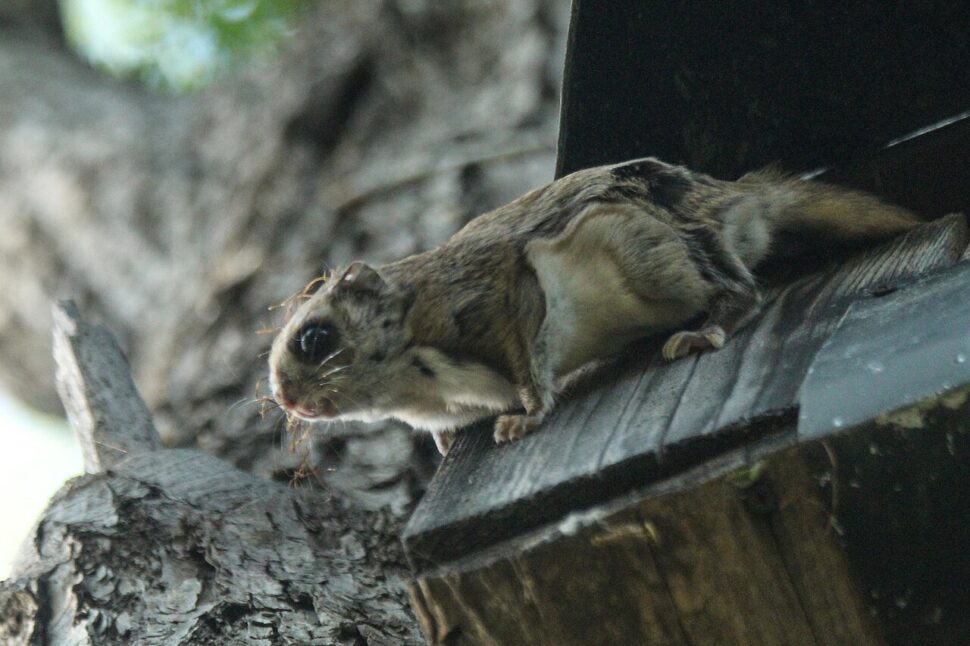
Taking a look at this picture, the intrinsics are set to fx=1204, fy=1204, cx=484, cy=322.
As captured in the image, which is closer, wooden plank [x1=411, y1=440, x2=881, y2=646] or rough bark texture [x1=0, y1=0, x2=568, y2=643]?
wooden plank [x1=411, y1=440, x2=881, y2=646]

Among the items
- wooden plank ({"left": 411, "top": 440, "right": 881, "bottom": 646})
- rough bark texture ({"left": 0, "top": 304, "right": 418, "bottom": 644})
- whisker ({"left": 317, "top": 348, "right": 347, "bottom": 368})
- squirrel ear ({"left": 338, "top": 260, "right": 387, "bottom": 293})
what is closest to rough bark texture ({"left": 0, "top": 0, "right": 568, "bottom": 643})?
rough bark texture ({"left": 0, "top": 304, "right": 418, "bottom": 644})

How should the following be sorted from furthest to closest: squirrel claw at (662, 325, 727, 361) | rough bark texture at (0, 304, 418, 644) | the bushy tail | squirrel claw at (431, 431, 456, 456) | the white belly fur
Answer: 1. squirrel claw at (431, 431, 456, 456)
2. the white belly fur
3. the bushy tail
4. rough bark texture at (0, 304, 418, 644)
5. squirrel claw at (662, 325, 727, 361)

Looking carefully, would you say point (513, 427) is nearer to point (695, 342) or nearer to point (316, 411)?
point (695, 342)

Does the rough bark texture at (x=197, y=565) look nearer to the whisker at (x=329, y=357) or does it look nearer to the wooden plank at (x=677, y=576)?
the whisker at (x=329, y=357)

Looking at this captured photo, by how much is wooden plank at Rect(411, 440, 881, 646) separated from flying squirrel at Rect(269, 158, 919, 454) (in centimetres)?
94

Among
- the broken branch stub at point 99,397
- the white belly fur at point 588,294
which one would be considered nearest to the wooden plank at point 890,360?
the white belly fur at point 588,294

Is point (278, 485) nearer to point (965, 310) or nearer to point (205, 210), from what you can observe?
point (965, 310)

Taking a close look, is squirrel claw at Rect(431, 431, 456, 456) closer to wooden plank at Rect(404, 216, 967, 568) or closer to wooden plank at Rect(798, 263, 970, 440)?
wooden plank at Rect(404, 216, 967, 568)

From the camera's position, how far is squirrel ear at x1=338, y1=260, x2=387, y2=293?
3.78m

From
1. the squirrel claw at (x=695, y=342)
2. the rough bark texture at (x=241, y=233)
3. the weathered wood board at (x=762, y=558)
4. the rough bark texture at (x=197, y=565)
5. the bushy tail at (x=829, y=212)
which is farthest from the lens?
the bushy tail at (x=829, y=212)

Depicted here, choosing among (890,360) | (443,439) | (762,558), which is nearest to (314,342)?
(443,439)

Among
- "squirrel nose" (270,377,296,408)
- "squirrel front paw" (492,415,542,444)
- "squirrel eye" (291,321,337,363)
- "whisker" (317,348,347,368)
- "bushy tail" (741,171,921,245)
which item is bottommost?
"bushy tail" (741,171,921,245)

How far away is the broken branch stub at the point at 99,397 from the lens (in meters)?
3.79

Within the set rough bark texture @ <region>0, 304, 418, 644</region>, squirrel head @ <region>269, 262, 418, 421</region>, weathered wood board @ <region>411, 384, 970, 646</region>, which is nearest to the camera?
weathered wood board @ <region>411, 384, 970, 646</region>
